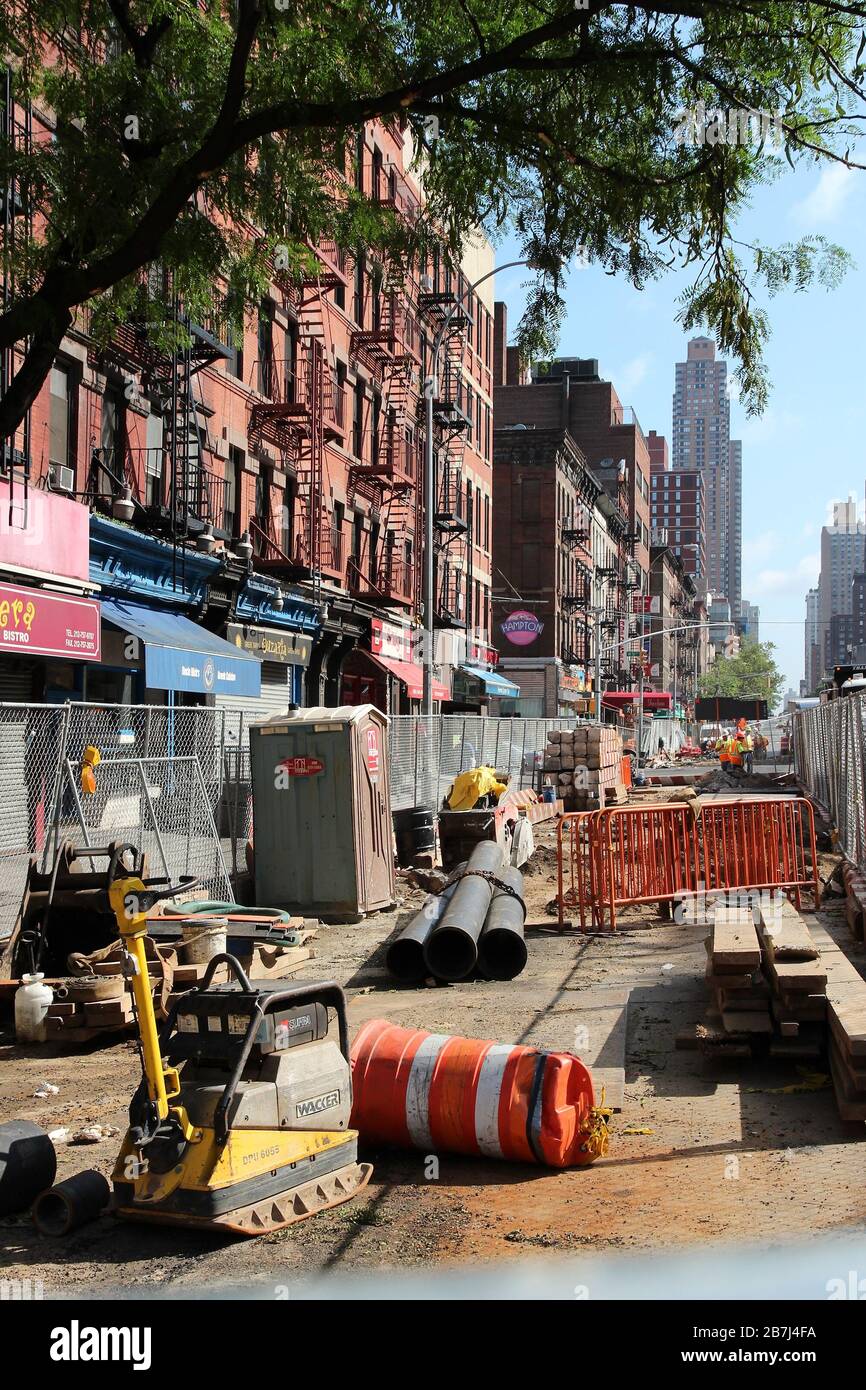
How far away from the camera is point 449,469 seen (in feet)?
153

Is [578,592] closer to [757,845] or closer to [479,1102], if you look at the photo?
[757,845]

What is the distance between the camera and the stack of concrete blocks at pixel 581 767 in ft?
94.4

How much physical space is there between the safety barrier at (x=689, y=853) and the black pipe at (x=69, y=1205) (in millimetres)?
8460

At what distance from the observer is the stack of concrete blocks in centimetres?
2878

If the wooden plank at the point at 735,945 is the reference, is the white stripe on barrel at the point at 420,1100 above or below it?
below

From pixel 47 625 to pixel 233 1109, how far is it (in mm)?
13710

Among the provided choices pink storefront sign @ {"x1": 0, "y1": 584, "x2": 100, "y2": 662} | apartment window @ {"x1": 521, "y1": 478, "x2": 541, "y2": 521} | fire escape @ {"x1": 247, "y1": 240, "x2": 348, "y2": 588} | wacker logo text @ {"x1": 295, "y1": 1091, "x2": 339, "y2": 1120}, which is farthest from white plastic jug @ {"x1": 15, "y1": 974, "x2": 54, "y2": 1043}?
apartment window @ {"x1": 521, "y1": 478, "x2": 541, "y2": 521}

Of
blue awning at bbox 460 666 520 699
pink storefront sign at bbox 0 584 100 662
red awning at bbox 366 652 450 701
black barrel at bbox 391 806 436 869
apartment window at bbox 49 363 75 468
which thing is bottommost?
black barrel at bbox 391 806 436 869

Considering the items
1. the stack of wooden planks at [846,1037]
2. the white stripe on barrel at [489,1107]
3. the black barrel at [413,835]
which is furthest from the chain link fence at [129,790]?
the stack of wooden planks at [846,1037]

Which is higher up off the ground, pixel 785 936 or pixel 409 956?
pixel 785 936

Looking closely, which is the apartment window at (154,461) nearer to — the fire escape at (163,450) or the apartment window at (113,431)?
the fire escape at (163,450)

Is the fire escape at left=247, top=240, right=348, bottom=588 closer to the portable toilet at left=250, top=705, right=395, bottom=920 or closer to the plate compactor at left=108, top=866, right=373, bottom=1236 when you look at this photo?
the portable toilet at left=250, top=705, right=395, bottom=920

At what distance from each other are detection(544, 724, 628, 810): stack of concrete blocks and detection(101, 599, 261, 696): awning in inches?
319
